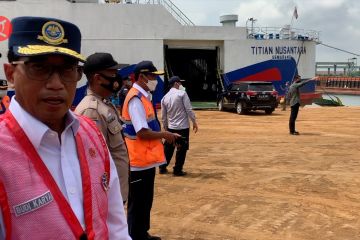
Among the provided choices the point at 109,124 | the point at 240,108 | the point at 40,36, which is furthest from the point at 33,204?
the point at 240,108

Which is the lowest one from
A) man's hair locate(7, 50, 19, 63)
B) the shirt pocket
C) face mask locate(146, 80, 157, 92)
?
the shirt pocket

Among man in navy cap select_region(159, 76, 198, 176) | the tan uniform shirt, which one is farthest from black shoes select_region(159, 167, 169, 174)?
the tan uniform shirt

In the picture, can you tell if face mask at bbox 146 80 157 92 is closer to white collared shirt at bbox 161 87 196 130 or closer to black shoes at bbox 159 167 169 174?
white collared shirt at bbox 161 87 196 130

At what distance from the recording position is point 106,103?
3.16 metres

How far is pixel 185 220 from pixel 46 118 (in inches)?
160

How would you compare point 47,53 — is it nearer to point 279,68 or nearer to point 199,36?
point 199,36

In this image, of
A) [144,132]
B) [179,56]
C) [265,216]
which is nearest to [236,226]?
[265,216]

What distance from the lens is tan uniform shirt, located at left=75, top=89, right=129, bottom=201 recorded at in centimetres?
301

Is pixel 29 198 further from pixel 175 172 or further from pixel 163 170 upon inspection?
pixel 163 170

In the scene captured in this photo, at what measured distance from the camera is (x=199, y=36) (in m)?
23.7

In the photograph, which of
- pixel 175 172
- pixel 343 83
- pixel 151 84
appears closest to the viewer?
pixel 151 84

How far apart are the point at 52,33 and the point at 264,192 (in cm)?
551

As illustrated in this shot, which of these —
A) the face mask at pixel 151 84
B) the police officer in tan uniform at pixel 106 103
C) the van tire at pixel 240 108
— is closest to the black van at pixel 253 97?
the van tire at pixel 240 108

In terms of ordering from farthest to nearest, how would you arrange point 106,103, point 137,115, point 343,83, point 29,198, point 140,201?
point 343,83 → point 140,201 → point 137,115 → point 106,103 → point 29,198
